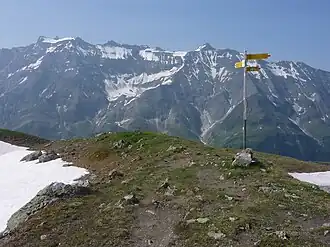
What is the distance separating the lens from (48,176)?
1647 inches

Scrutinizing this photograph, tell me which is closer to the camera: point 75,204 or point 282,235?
point 282,235

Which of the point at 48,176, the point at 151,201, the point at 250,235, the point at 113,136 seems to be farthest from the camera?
the point at 113,136

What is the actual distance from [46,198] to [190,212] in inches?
394

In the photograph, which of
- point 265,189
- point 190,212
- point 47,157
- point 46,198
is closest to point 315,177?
point 265,189

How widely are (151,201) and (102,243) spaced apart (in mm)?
5845

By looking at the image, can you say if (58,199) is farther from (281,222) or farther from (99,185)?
(281,222)

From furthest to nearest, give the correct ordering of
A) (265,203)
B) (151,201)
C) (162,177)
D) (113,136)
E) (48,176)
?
(113,136)
(48,176)
(162,177)
(151,201)
(265,203)

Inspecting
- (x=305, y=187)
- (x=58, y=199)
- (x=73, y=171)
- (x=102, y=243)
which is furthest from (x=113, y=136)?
(x=102, y=243)

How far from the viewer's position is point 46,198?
90.4 feet

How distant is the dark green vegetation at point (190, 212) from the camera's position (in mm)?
19375

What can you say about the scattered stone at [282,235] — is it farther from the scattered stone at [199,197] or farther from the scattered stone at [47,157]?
the scattered stone at [47,157]

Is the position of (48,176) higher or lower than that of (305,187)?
lower

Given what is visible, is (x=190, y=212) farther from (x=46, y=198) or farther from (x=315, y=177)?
(x=315, y=177)

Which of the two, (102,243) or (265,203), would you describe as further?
(265,203)
